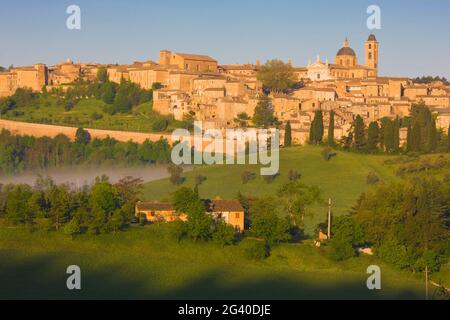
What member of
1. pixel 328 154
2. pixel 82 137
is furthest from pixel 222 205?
pixel 82 137

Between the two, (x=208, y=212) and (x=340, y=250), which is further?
(x=208, y=212)

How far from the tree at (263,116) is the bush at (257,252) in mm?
24535

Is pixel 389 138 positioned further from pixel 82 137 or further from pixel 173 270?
pixel 173 270

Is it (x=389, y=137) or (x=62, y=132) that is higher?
(x=389, y=137)

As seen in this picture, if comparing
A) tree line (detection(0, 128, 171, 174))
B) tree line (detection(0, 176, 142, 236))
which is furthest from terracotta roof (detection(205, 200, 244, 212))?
tree line (detection(0, 128, 171, 174))

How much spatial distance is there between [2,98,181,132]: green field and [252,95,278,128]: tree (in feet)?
15.0

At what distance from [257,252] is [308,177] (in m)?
13.7

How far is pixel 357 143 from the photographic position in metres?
46.5

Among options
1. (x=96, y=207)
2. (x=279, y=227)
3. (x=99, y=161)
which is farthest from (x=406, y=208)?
(x=99, y=161)

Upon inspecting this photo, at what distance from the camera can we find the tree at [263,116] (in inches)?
2114

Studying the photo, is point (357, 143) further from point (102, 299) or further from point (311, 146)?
point (102, 299)

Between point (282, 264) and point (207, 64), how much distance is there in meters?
39.0

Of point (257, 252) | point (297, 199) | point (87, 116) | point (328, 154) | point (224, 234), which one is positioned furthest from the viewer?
point (87, 116)

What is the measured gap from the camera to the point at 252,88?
2357 inches
